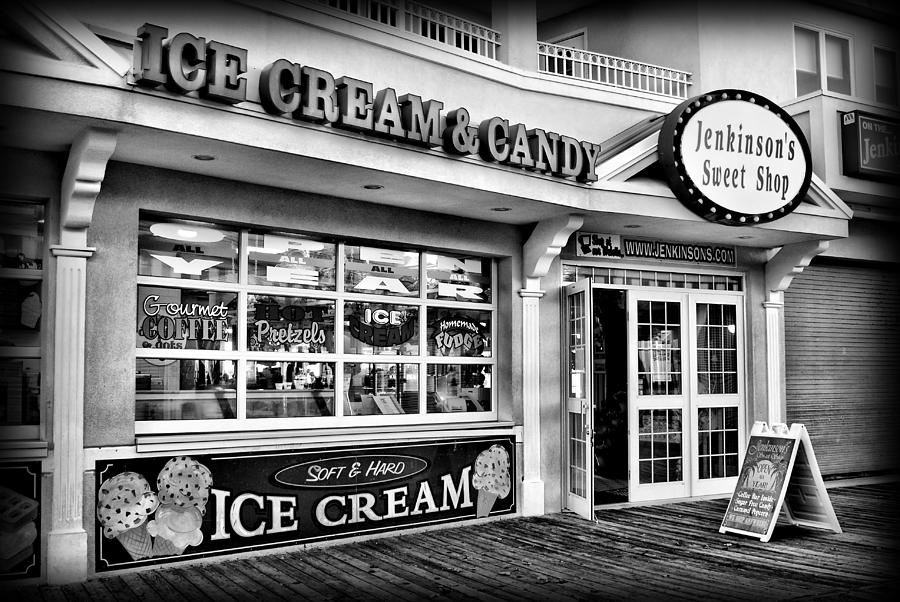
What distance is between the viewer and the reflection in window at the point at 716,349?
1055 centimetres

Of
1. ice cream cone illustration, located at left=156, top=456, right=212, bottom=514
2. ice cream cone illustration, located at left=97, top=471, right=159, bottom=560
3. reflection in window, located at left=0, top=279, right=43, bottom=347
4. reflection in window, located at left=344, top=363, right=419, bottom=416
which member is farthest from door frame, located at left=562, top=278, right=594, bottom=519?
reflection in window, located at left=0, top=279, right=43, bottom=347

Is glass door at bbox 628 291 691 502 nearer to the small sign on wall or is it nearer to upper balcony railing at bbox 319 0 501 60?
the small sign on wall

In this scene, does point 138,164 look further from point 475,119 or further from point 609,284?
point 609,284

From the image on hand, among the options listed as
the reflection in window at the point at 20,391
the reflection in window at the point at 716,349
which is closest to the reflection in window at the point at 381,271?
the reflection in window at the point at 20,391

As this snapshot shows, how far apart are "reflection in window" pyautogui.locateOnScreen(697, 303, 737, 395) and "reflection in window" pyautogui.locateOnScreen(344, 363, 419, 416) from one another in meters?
4.01

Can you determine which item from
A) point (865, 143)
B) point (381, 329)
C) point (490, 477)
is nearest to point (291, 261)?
point (381, 329)

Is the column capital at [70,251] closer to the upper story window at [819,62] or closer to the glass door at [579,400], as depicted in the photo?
the glass door at [579,400]

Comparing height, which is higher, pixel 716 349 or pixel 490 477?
pixel 716 349

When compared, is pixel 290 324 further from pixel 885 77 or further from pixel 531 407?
pixel 885 77

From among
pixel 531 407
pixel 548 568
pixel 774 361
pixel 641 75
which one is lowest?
pixel 548 568

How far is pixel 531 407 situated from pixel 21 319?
519 centimetres

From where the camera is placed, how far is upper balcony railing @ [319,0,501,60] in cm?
813

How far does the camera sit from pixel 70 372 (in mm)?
6277

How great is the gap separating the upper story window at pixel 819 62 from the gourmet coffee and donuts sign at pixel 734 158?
280 centimetres
